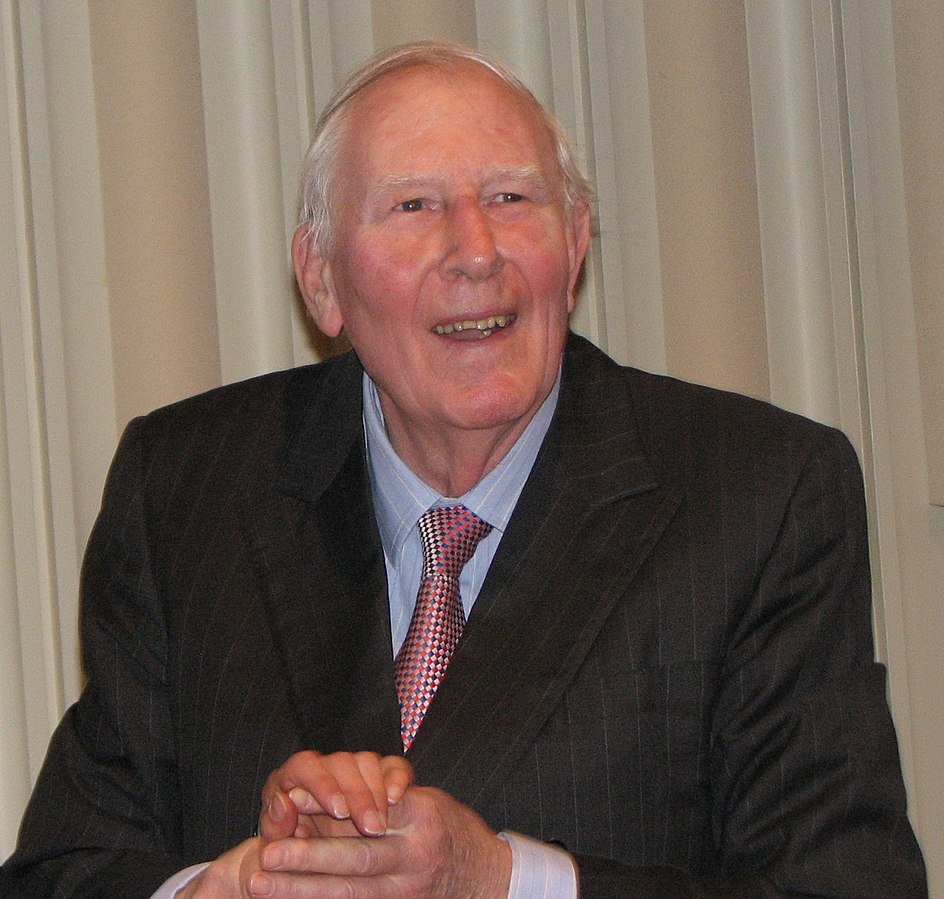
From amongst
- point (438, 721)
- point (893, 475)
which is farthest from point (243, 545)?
point (893, 475)

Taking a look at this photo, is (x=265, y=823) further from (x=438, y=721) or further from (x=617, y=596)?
(x=617, y=596)

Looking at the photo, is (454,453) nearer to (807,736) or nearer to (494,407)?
(494,407)

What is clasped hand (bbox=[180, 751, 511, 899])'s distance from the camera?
4.28 ft

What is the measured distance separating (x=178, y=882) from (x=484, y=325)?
0.71 metres

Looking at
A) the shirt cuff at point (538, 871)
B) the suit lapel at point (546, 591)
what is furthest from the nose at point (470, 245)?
the shirt cuff at point (538, 871)

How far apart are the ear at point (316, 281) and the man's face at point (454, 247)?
3.4 inches

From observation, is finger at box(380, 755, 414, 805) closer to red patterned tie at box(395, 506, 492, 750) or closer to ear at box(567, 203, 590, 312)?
red patterned tie at box(395, 506, 492, 750)

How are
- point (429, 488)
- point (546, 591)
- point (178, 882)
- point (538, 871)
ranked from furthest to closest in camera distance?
point (429, 488) → point (546, 591) → point (178, 882) → point (538, 871)

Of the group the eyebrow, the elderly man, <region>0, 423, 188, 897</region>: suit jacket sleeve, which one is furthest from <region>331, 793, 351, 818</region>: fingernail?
the eyebrow

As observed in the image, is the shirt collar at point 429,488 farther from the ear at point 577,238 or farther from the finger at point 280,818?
the finger at point 280,818

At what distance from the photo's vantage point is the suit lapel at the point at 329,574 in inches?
64.5

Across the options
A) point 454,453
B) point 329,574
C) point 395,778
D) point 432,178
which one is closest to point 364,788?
point 395,778

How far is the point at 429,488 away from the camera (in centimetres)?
185

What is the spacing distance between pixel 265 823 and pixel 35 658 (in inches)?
37.5
